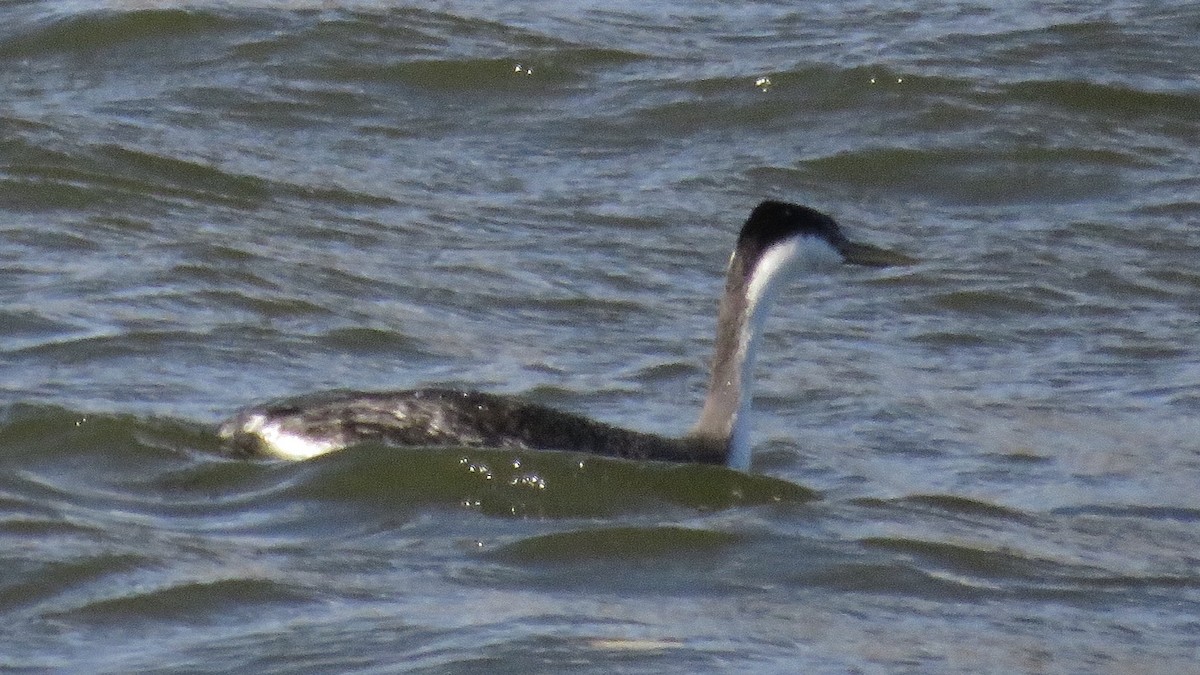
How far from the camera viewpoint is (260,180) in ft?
42.4

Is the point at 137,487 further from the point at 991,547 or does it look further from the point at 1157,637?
the point at 1157,637

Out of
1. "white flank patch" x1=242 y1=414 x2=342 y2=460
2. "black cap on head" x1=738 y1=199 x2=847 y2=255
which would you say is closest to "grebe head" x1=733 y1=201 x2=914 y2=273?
"black cap on head" x1=738 y1=199 x2=847 y2=255

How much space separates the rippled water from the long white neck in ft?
0.92

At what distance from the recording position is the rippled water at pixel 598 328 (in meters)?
7.38

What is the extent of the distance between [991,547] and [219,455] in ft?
8.07

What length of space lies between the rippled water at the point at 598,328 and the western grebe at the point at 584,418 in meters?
0.11

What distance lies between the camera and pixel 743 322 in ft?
31.3

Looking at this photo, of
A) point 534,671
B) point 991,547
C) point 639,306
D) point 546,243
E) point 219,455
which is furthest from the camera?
point 546,243

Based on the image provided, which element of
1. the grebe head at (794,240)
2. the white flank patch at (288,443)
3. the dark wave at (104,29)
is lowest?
the white flank patch at (288,443)

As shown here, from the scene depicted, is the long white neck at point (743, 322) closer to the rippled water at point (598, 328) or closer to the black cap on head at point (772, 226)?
the black cap on head at point (772, 226)

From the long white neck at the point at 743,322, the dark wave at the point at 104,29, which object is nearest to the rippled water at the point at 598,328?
the dark wave at the point at 104,29

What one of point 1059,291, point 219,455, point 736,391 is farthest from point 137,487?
point 1059,291

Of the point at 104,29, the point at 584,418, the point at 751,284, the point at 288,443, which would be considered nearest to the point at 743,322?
the point at 751,284

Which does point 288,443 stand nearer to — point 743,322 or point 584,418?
point 584,418
